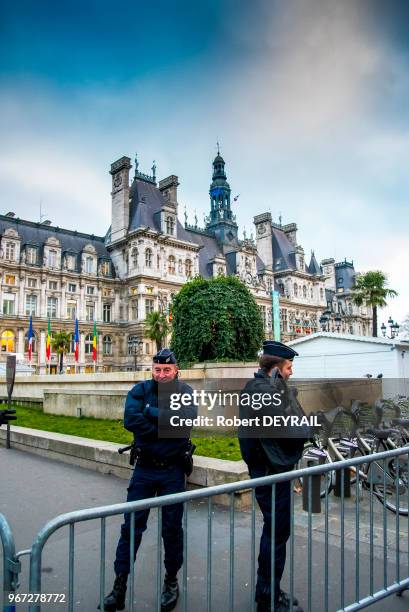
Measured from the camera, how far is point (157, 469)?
420 cm

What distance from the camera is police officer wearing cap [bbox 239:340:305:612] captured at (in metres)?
3.71

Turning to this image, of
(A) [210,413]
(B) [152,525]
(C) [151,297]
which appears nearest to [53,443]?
(A) [210,413]

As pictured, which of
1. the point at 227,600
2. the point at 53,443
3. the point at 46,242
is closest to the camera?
the point at 227,600

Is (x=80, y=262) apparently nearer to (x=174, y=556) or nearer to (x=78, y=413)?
(x=78, y=413)

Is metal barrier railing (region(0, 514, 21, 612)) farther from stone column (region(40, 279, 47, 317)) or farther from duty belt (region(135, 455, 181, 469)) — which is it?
stone column (region(40, 279, 47, 317))

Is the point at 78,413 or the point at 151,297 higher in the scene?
the point at 151,297

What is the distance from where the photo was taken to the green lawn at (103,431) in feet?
28.9

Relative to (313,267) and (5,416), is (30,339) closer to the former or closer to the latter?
(5,416)

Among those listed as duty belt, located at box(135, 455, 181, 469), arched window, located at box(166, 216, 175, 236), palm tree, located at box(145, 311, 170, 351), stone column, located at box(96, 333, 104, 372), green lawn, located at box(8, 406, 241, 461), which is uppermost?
arched window, located at box(166, 216, 175, 236)

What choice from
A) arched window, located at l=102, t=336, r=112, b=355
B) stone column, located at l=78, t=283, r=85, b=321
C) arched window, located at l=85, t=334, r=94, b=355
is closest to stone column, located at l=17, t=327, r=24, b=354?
stone column, located at l=78, t=283, r=85, b=321

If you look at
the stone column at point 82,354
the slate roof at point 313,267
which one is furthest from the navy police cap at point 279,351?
the slate roof at point 313,267

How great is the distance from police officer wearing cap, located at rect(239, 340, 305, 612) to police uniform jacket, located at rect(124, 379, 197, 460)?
58 cm

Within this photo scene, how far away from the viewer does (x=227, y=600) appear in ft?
12.6

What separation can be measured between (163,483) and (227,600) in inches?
42.2
